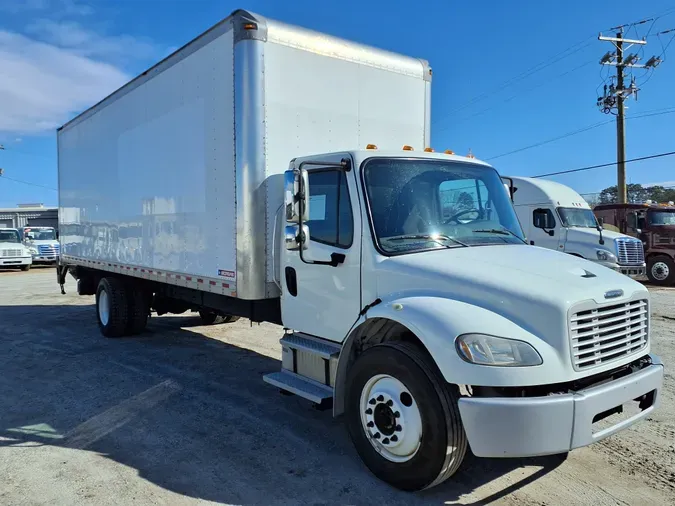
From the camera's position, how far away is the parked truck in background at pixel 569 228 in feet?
48.1

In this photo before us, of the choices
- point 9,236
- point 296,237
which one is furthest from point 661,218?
point 9,236

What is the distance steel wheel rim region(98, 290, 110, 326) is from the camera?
9.06 metres

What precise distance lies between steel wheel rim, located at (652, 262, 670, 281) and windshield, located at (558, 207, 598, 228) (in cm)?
400

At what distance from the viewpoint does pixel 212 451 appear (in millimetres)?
4449

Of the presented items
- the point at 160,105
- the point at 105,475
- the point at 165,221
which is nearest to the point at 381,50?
the point at 160,105

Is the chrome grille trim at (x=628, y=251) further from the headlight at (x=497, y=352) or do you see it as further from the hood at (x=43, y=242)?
the hood at (x=43, y=242)

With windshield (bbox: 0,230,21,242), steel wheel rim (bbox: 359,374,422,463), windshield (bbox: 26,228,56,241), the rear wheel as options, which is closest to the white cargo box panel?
steel wheel rim (bbox: 359,374,422,463)

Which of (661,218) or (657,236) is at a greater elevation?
(661,218)

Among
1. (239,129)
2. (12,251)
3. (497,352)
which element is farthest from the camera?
(12,251)

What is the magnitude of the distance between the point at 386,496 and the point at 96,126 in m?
7.98

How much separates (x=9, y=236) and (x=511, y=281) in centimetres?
2990

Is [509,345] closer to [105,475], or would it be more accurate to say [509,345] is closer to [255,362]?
[105,475]

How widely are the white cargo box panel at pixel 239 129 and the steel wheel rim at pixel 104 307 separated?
1506mm

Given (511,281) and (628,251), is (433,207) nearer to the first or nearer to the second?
(511,281)
